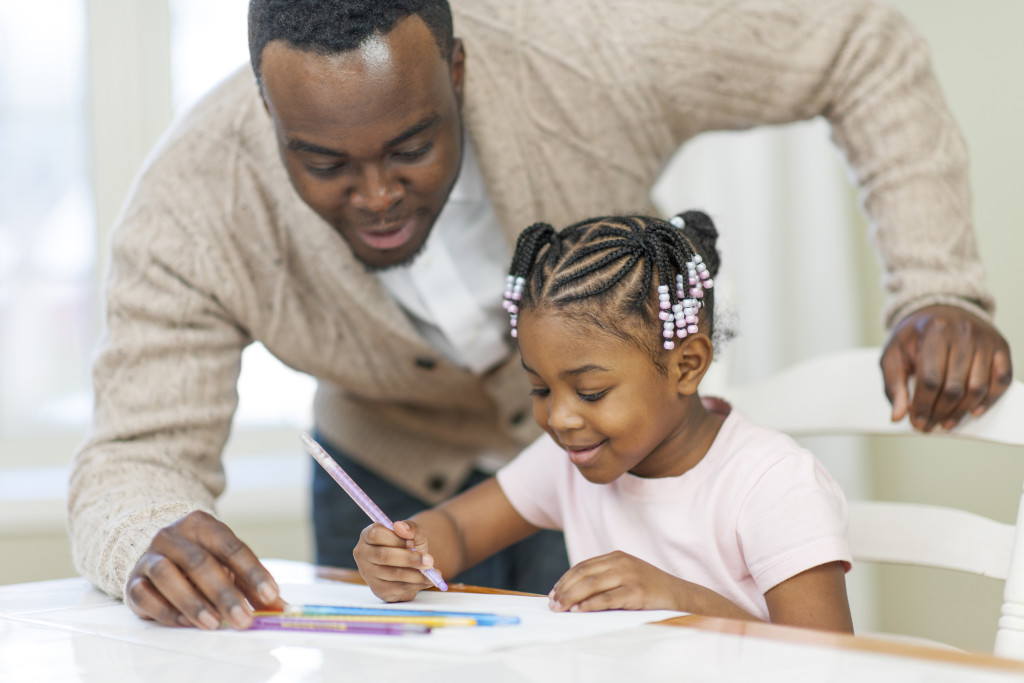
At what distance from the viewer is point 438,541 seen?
1080 millimetres

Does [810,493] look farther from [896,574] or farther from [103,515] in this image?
[896,574]

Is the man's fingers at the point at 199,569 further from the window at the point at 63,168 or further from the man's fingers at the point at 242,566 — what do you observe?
the window at the point at 63,168

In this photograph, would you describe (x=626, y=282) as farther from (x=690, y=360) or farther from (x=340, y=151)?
(x=340, y=151)

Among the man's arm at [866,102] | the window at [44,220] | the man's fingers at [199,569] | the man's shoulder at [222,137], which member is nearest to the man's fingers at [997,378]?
the man's arm at [866,102]

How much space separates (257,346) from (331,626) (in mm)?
1750

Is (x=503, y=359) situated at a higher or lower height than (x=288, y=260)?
lower

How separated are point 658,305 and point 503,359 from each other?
1.46 feet

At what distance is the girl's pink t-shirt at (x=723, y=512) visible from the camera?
2.97 feet

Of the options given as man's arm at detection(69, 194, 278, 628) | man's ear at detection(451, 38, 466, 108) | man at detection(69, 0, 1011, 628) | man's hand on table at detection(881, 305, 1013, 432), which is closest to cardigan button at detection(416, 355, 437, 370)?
man at detection(69, 0, 1011, 628)

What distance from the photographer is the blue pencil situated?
0.77 meters

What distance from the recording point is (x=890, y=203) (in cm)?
124

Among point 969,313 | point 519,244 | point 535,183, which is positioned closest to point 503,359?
point 535,183

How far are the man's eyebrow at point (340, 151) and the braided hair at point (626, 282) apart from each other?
17 centimetres

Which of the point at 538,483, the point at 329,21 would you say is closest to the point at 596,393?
the point at 538,483
